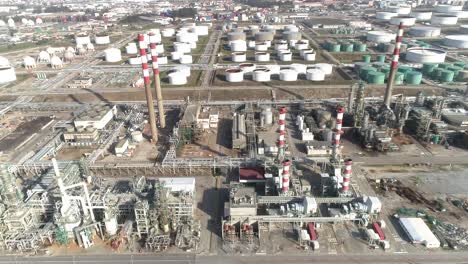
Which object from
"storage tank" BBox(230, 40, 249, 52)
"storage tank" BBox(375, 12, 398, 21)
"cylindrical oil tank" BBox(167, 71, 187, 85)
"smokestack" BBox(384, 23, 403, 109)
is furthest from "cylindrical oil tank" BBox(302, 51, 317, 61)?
"storage tank" BBox(375, 12, 398, 21)

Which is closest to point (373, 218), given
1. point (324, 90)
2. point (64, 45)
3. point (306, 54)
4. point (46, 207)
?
point (46, 207)

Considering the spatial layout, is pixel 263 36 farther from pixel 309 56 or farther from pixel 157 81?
pixel 157 81

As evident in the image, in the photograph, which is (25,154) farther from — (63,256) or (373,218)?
(373,218)

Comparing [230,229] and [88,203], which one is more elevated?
[88,203]

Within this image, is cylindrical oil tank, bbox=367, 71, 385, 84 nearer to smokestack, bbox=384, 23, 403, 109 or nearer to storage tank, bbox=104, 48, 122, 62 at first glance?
smokestack, bbox=384, 23, 403, 109

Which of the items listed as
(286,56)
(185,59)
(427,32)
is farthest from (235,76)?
(427,32)
